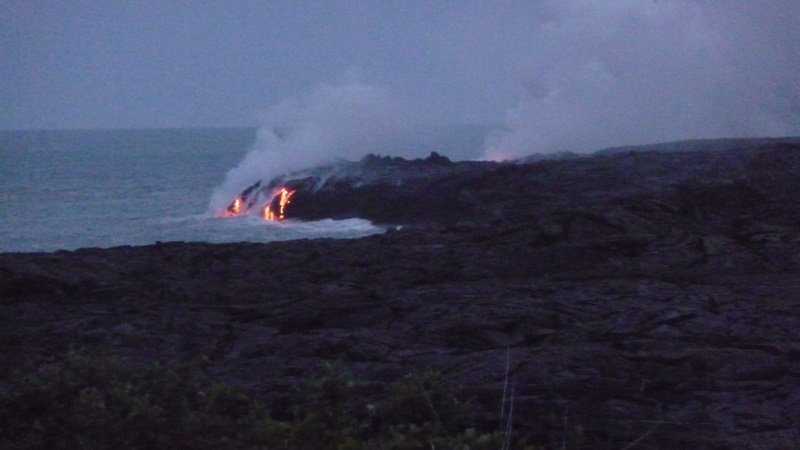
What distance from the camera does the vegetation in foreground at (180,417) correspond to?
6.39m

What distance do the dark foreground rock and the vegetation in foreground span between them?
108cm

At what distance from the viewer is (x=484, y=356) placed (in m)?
10.9

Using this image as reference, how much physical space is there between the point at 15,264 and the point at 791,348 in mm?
11033

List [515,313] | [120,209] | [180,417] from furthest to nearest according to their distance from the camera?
[120,209], [515,313], [180,417]

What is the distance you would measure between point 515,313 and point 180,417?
22.9ft

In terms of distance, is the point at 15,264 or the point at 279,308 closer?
the point at 279,308

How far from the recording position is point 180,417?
6.71 m

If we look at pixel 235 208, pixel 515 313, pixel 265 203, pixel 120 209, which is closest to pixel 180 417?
pixel 515 313

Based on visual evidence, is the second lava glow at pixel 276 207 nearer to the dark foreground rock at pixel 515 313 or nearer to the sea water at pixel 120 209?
the sea water at pixel 120 209

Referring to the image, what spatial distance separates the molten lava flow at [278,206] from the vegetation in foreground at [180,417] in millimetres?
29893

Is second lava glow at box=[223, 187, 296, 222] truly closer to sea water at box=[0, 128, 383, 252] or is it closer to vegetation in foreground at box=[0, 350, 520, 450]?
sea water at box=[0, 128, 383, 252]

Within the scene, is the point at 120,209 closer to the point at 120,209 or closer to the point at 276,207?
the point at 120,209

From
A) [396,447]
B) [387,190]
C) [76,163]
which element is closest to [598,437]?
[396,447]

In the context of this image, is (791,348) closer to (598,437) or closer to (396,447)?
(598,437)
